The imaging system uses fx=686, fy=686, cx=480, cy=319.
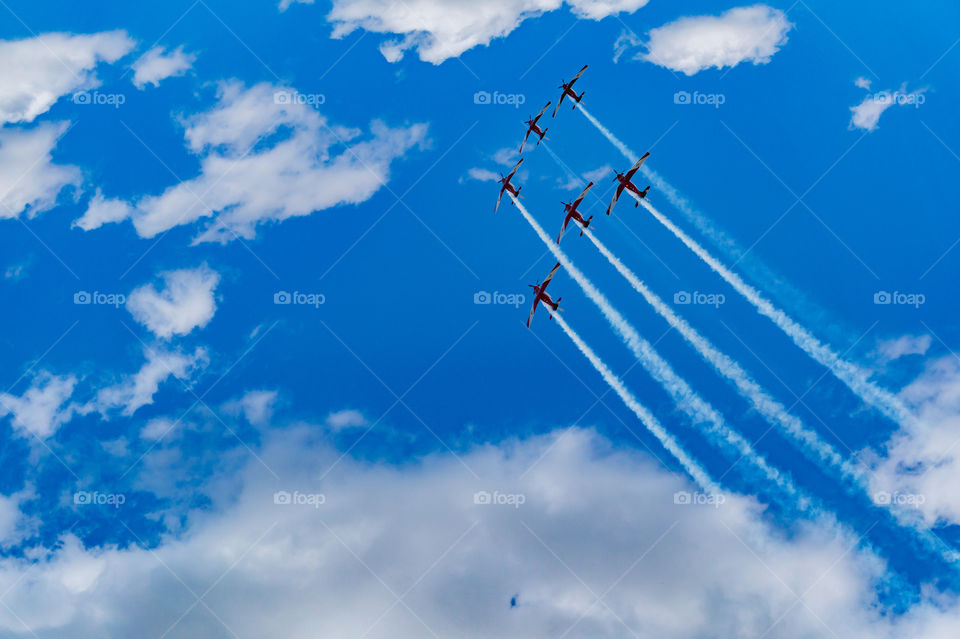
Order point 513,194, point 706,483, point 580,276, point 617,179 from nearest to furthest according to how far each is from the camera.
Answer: point 706,483 → point 617,179 → point 580,276 → point 513,194

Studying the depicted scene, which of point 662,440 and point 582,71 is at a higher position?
point 582,71

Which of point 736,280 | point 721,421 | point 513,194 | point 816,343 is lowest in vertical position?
point 721,421

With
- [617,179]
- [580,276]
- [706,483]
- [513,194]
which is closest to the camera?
[706,483]

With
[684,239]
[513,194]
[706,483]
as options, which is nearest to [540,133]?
[513,194]

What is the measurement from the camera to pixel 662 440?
106 m

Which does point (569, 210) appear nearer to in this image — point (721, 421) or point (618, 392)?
point (618, 392)

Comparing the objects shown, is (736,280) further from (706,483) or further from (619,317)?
(706,483)

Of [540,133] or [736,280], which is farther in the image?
[540,133]

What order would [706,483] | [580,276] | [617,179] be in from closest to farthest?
[706,483]
[617,179]
[580,276]

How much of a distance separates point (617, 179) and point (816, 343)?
4020 centimetres

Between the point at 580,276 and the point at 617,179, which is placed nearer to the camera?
the point at 617,179

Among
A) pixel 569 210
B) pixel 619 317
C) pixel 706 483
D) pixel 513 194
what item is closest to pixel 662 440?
pixel 706 483

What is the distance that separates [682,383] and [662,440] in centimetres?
939

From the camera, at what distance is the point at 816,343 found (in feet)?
347
